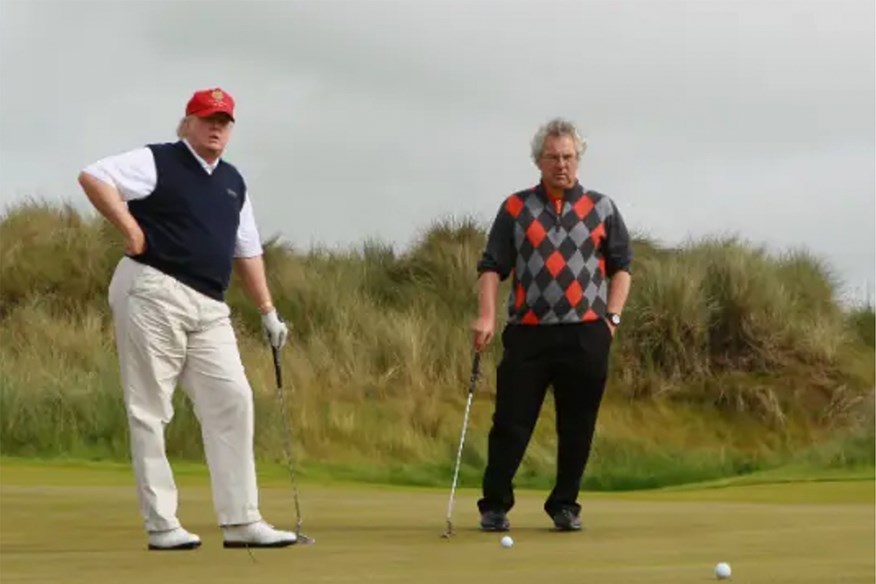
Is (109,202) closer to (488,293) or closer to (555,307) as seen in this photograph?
(488,293)

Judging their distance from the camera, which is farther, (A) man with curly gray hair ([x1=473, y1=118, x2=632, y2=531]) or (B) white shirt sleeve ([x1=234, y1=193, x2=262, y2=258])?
(A) man with curly gray hair ([x1=473, y1=118, x2=632, y2=531])

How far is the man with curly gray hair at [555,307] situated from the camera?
23.1ft

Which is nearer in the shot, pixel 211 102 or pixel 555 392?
pixel 211 102

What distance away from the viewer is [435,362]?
20.2 meters

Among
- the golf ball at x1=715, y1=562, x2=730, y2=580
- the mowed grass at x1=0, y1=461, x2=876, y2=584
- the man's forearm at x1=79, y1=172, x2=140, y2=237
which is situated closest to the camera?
the golf ball at x1=715, y1=562, x2=730, y2=580

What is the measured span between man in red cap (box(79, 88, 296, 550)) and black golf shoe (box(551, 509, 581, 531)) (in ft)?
4.27

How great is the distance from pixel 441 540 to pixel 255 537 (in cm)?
70

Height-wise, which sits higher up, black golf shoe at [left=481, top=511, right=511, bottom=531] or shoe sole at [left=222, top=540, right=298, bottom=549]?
shoe sole at [left=222, top=540, right=298, bottom=549]

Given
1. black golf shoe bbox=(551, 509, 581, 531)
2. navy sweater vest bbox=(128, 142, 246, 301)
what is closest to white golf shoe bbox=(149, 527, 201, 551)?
navy sweater vest bbox=(128, 142, 246, 301)

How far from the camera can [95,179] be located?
600cm

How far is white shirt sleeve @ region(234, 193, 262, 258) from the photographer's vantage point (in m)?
6.52

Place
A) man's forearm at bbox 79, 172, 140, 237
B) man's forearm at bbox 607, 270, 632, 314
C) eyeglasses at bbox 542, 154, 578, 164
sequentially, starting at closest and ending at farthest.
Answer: man's forearm at bbox 79, 172, 140, 237 < eyeglasses at bbox 542, 154, 578, 164 < man's forearm at bbox 607, 270, 632, 314

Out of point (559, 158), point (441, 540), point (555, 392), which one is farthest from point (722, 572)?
point (559, 158)

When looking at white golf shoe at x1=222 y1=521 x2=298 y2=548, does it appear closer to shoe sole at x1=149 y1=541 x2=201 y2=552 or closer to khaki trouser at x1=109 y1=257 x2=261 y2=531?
khaki trouser at x1=109 y1=257 x2=261 y2=531
